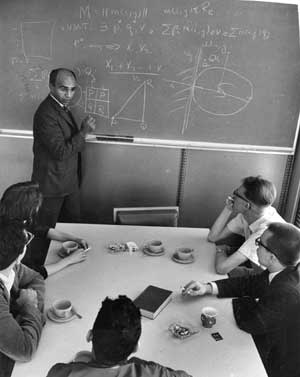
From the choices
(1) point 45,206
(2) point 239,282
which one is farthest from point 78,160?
(2) point 239,282

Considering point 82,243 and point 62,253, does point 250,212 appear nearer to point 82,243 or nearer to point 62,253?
point 82,243

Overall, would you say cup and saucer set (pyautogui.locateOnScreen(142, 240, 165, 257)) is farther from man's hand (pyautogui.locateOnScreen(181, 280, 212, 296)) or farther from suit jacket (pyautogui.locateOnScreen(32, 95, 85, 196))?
suit jacket (pyautogui.locateOnScreen(32, 95, 85, 196))

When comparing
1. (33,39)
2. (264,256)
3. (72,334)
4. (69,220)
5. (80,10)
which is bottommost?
(69,220)

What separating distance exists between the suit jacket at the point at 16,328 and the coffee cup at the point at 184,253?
0.75m

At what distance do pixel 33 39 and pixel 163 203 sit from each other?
1786mm

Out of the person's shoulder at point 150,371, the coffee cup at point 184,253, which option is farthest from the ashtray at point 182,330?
the coffee cup at point 184,253

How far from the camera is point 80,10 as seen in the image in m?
3.03

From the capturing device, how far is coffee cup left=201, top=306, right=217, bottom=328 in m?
1.59

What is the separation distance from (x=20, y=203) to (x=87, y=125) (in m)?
1.14

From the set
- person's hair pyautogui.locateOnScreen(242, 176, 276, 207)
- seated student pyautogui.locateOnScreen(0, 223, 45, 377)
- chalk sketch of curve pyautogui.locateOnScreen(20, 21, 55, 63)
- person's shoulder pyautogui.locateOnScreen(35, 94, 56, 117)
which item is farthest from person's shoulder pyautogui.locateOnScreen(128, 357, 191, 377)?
chalk sketch of curve pyautogui.locateOnScreen(20, 21, 55, 63)

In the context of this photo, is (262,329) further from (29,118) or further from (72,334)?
(29,118)

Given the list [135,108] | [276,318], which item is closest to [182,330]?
[276,318]

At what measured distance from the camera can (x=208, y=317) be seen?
62.8 inches

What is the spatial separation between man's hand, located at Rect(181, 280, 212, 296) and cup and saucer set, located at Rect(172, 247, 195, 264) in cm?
28
